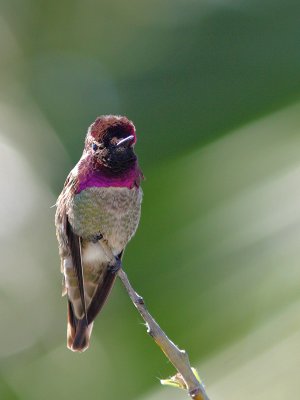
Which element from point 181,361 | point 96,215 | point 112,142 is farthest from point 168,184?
point 181,361

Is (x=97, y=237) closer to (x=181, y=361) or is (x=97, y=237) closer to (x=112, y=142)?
(x=112, y=142)

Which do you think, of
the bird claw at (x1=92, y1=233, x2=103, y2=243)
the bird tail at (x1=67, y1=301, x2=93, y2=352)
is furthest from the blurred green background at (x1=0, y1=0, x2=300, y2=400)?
the bird claw at (x1=92, y1=233, x2=103, y2=243)

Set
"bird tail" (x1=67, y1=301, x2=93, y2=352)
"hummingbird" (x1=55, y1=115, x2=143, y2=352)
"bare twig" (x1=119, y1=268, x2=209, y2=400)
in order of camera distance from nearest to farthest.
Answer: "bare twig" (x1=119, y1=268, x2=209, y2=400), "bird tail" (x1=67, y1=301, x2=93, y2=352), "hummingbird" (x1=55, y1=115, x2=143, y2=352)

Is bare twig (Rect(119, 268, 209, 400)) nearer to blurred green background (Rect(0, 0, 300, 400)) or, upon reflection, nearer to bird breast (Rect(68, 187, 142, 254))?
blurred green background (Rect(0, 0, 300, 400))

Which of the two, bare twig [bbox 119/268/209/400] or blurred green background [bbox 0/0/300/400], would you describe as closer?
bare twig [bbox 119/268/209/400]

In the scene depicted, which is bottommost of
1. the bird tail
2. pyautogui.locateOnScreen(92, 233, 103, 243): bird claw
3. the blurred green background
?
the bird tail

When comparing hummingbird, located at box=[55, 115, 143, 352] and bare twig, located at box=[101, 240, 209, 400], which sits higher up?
bare twig, located at box=[101, 240, 209, 400]

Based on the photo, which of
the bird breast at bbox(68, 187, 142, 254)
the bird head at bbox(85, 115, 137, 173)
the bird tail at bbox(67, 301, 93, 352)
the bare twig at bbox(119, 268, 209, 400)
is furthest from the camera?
the bird breast at bbox(68, 187, 142, 254)
